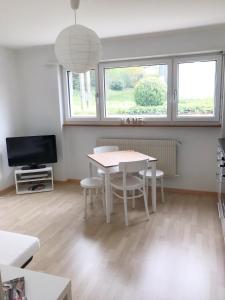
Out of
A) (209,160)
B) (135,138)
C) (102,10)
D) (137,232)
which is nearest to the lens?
(102,10)

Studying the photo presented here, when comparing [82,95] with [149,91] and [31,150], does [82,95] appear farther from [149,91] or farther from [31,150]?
[31,150]

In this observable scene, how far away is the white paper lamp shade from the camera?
6.41ft

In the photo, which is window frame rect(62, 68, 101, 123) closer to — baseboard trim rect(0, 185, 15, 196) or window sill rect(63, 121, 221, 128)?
window sill rect(63, 121, 221, 128)

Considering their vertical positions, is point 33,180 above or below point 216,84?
below

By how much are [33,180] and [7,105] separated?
4.50 ft

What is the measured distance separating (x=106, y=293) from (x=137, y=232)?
100cm

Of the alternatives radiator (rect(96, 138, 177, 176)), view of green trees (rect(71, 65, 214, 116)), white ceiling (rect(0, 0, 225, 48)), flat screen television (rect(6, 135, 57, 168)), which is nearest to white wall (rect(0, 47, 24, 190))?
flat screen television (rect(6, 135, 57, 168))

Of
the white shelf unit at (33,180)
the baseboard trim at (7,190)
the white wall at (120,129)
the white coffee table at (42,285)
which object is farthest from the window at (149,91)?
the white coffee table at (42,285)

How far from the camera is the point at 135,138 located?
428cm

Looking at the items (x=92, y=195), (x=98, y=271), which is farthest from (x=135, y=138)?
(x=98, y=271)

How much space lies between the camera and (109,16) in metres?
2.86

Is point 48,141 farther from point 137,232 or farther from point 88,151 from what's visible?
point 137,232

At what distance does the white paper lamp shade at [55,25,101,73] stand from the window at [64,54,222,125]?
2158mm

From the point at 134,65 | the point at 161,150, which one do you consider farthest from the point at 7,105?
the point at 161,150
